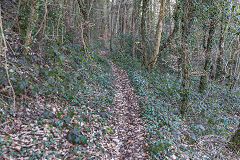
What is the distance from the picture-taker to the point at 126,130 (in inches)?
260

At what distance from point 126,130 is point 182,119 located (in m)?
3.40

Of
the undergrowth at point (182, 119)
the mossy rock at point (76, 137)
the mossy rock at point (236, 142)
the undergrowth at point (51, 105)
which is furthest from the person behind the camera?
the mossy rock at point (236, 142)

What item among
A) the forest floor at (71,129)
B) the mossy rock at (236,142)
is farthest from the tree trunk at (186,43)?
the forest floor at (71,129)

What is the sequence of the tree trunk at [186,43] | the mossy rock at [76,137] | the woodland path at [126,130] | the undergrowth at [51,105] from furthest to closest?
the tree trunk at [186,43] < the woodland path at [126,130] < the mossy rock at [76,137] < the undergrowth at [51,105]

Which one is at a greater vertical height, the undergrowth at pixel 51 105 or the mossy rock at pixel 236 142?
the undergrowth at pixel 51 105

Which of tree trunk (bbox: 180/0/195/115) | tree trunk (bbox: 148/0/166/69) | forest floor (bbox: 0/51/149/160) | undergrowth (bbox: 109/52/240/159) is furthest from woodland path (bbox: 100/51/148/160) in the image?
tree trunk (bbox: 148/0/166/69)

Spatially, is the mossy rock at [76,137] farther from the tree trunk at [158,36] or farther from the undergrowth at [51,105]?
the tree trunk at [158,36]

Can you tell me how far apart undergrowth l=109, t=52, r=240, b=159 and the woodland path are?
0.30 metres

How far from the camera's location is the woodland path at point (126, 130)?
5305mm

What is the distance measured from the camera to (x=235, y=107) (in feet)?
40.6

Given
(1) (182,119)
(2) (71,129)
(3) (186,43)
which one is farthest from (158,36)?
(2) (71,129)

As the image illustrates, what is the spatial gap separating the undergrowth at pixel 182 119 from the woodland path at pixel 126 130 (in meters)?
0.30

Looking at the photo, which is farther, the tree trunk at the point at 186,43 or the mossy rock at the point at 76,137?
the tree trunk at the point at 186,43

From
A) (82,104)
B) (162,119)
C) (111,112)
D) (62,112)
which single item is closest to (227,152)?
(162,119)
